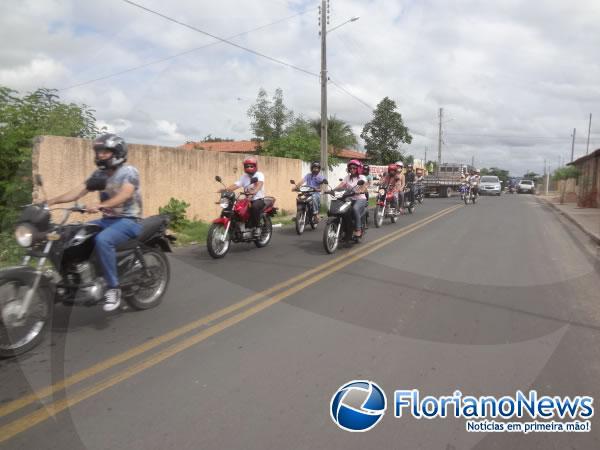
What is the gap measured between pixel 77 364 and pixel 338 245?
23.1ft

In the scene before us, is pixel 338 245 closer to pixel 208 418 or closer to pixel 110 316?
pixel 110 316

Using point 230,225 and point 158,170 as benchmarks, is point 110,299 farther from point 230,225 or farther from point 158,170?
point 158,170

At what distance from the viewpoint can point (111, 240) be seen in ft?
15.9

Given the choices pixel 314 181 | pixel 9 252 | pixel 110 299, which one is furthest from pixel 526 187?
pixel 110 299

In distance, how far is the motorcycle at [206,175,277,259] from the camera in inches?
344

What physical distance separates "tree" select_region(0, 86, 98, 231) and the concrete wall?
1.64 feet

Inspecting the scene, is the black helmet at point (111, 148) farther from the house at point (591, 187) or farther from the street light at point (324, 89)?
the house at point (591, 187)

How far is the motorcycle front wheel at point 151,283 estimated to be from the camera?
552 cm

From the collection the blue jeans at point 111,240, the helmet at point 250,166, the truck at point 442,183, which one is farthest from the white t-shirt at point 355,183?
the truck at point 442,183

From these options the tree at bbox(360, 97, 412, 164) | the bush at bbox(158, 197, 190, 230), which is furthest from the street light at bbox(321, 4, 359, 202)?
the tree at bbox(360, 97, 412, 164)

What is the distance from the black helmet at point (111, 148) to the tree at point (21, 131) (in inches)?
213

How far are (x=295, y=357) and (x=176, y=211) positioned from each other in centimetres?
905

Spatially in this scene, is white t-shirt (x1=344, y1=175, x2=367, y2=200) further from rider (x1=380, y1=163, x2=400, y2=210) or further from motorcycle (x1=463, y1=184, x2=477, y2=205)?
motorcycle (x1=463, y1=184, x2=477, y2=205)

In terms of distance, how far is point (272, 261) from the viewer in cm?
862
